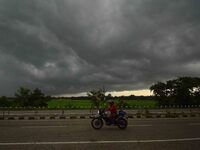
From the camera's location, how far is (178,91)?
77.1m

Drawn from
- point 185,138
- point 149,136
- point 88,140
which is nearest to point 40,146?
point 88,140

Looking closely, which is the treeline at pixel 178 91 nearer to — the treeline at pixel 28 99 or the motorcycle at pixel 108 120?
the treeline at pixel 28 99

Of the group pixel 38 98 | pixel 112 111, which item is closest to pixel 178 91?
pixel 38 98

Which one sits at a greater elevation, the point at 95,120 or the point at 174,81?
the point at 174,81

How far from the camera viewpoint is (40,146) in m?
10.5

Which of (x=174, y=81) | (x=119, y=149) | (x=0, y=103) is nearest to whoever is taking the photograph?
(x=119, y=149)

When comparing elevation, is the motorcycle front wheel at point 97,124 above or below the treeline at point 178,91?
below

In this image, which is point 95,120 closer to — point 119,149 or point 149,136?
point 149,136

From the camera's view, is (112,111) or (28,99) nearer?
(112,111)

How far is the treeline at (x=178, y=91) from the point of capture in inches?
2927

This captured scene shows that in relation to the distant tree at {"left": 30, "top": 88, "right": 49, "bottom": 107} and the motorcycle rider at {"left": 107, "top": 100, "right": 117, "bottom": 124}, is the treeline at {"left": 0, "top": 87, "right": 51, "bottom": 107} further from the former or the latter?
the motorcycle rider at {"left": 107, "top": 100, "right": 117, "bottom": 124}

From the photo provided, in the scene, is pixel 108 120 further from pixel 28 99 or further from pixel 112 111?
pixel 28 99

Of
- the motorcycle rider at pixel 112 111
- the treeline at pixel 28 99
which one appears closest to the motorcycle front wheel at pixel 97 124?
the motorcycle rider at pixel 112 111

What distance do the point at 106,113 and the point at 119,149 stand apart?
23.0ft
